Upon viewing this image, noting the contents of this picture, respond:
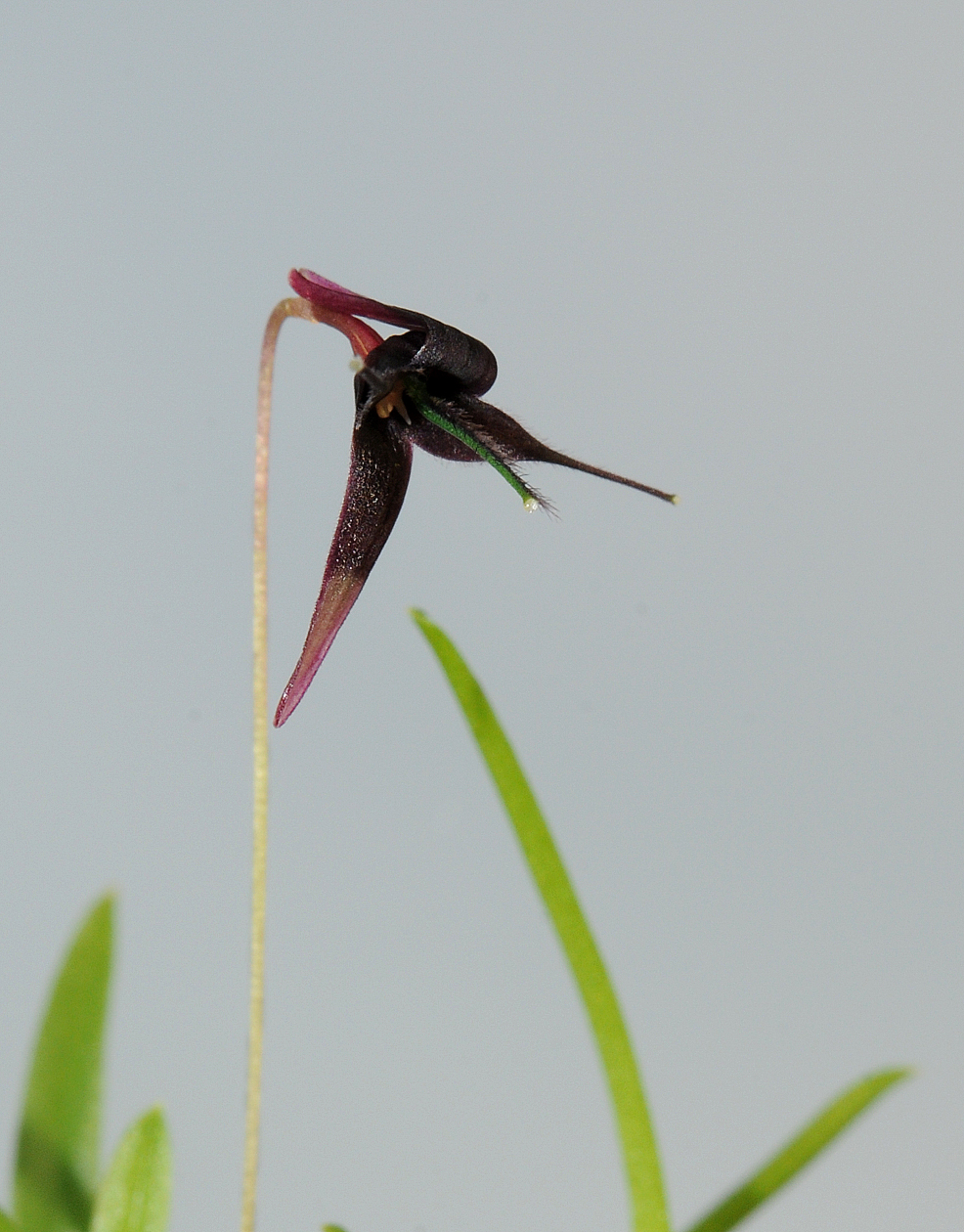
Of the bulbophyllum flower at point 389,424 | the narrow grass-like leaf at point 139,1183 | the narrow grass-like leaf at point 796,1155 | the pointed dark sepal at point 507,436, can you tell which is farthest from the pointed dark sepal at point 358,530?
the narrow grass-like leaf at point 796,1155

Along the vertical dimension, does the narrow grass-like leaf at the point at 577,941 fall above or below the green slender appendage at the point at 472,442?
below

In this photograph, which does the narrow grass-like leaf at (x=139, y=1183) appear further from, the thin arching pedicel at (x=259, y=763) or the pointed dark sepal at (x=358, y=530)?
the pointed dark sepal at (x=358, y=530)

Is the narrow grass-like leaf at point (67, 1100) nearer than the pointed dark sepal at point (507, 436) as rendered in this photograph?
No

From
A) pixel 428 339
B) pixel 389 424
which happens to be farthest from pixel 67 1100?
pixel 428 339

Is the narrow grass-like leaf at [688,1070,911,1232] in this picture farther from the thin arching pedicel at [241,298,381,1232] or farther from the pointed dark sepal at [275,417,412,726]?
the pointed dark sepal at [275,417,412,726]

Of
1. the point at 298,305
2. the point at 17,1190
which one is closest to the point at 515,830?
the point at 298,305

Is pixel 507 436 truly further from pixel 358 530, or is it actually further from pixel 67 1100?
pixel 67 1100

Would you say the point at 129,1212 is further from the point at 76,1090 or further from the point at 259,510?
the point at 259,510
